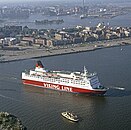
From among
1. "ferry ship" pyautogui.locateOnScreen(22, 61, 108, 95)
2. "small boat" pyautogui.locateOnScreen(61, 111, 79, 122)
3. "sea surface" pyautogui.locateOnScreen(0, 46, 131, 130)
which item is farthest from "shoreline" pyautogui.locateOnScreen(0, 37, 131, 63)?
"small boat" pyautogui.locateOnScreen(61, 111, 79, 122)

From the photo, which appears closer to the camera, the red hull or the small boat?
the small boat

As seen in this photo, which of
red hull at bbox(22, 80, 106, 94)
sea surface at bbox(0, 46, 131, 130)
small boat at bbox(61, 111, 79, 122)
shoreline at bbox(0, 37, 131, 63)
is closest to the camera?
sea surface at bbox(0, 46, 131, 130)

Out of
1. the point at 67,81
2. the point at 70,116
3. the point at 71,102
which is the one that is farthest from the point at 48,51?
the point at 70,116

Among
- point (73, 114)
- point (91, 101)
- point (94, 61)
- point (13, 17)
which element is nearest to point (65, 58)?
point (94, 61)

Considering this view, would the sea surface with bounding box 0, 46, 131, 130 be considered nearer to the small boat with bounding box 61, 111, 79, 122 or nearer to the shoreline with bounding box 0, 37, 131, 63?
the small boat with bounding box 61, 111, 79, 122

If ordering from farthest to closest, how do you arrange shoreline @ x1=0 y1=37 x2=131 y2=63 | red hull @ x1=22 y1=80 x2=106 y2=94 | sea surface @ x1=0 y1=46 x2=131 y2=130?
shoreline @ x1=0 y1=37 x2=131 y2=63 → red hull @ x1=22 y1=80 x2=106 y2=94 → sea surface @ x1=0 y1=46 x2=131 y2=130

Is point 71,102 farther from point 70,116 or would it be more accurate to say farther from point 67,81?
point 70,116
